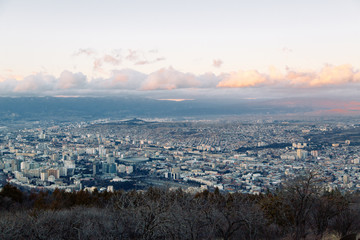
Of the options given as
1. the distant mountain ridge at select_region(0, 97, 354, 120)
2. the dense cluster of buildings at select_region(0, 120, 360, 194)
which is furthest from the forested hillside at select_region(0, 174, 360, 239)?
the distant mountain ridge at select_region(0, 97, 354, 120)

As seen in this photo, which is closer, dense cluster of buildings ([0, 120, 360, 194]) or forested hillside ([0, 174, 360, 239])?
forested hillside ([0, 174, 360, 239])

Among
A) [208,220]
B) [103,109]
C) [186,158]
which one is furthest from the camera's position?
[103,109]

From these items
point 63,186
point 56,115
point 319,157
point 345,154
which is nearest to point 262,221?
point 63,186

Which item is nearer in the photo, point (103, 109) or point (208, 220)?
point (208, 220)

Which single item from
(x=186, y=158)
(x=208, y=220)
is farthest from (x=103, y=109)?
(x=208, y=220)

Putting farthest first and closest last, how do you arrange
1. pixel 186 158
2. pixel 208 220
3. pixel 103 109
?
pixel 103 109 < pixel 186 158 < pixel 208 220

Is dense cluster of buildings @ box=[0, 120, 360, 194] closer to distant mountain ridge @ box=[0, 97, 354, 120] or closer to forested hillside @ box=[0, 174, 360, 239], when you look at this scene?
forested hillside @ box=[0, 174, 360, 239]

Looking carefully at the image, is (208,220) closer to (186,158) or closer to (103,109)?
(186,158)

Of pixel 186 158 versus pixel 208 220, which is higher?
pixel 208 220

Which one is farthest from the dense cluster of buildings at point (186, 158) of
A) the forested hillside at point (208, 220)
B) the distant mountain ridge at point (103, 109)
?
the distant mountain ridge at point (103, 109)
